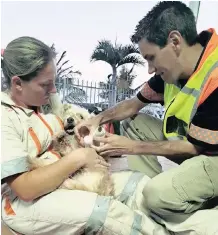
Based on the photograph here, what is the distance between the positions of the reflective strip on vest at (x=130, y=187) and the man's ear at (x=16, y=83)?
0.61 m

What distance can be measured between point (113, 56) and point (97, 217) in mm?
6119

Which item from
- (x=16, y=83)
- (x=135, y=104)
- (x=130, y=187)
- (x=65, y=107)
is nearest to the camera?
(x=16, y=83)

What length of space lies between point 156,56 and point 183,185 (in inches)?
→ 20.4

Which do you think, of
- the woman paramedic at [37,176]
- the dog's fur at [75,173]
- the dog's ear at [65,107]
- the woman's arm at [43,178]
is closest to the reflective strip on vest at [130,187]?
the dog's fur at [75,173]

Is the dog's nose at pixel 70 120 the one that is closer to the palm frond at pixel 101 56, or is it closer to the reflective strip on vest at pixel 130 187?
the reflective strip on vest at pixel 130 187

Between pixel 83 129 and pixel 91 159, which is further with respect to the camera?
pixel 83 129

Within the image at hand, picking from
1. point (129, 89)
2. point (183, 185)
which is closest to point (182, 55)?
point (183, 185)

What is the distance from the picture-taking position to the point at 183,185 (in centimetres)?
111

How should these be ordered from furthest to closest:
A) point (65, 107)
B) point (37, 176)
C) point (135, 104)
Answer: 1. point (135, 104)
2. point (65, 107)
3. point (37, 176)

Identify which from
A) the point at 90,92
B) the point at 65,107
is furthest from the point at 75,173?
the point at 90,92

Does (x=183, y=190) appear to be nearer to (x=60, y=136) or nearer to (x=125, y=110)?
(x=60, y=136)

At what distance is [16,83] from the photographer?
1170mm

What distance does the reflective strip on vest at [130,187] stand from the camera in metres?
1.34

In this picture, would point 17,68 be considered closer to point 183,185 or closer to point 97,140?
point 97,140
